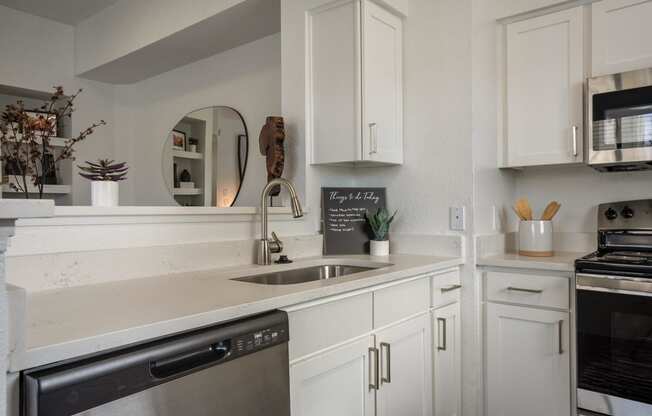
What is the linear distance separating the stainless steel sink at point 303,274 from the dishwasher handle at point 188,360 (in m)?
0.62

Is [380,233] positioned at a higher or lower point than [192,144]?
lower

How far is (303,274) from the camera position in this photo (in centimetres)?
199

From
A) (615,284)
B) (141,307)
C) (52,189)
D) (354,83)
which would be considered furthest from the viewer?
(52,189)

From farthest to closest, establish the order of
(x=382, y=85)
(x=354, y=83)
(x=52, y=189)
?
(x=52, y=189) → (x=382, y=85) → (x=354, y=83)

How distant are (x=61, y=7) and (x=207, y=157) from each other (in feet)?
5.23

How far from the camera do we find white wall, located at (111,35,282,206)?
2.97 m

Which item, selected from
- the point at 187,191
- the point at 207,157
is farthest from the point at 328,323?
the point at 187,191

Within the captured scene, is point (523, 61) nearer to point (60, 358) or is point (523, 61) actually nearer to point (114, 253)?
point (114, 253)

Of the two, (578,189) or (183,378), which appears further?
(578,189)

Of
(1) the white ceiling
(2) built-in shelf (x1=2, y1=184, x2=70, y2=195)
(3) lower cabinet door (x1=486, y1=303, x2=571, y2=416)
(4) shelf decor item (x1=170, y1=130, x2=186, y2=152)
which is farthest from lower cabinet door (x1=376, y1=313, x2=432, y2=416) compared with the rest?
(1) the white ceiling

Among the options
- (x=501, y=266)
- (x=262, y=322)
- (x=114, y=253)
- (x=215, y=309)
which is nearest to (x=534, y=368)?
(x=501, y=266)

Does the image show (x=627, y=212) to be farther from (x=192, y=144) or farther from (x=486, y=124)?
(x=192, y=144)

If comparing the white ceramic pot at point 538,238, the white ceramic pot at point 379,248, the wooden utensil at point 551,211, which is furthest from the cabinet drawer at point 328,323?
the wooden utensil at point 551,211

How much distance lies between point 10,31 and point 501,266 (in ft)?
12.4
